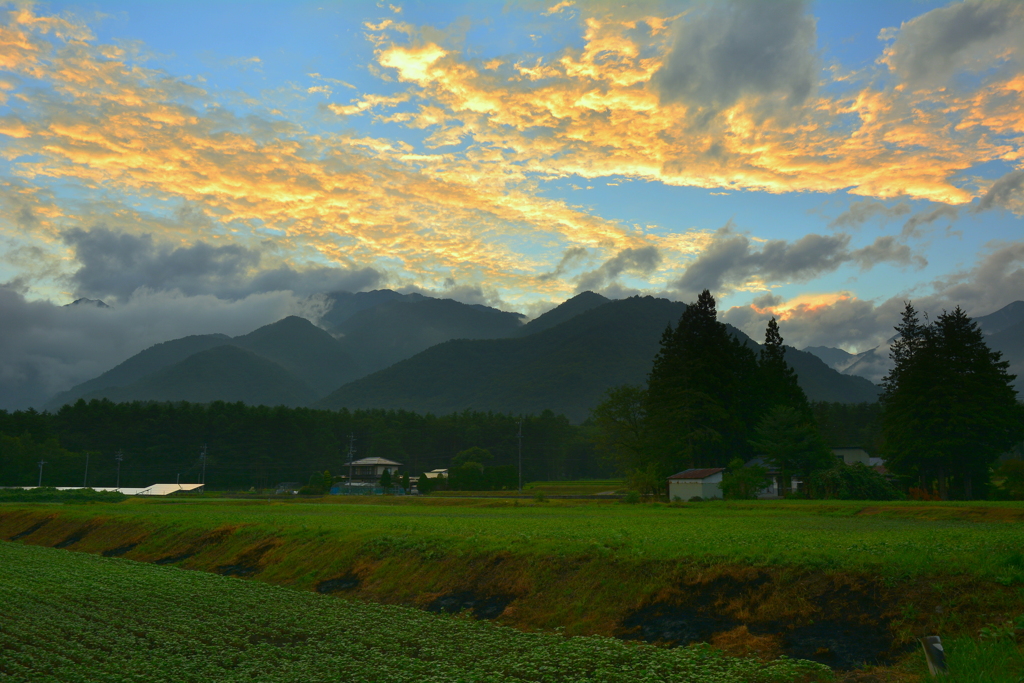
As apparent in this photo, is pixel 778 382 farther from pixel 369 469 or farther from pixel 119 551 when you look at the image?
pixel 369 469

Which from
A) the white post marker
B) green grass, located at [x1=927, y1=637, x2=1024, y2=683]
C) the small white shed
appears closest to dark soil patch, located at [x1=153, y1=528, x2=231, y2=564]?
the white post marker

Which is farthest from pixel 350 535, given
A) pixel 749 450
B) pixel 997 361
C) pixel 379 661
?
pixel 997 361

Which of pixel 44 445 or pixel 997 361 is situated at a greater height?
pixel 997 361

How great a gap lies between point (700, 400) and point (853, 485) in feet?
70.7

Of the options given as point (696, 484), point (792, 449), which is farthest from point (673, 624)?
point (792, 449)

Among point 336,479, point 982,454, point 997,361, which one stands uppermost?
point 997,361

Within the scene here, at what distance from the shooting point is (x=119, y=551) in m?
43.1

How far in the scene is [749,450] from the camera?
86938 mm

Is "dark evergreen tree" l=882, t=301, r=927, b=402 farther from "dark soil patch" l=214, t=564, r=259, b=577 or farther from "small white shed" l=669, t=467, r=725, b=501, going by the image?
"dark soil patch" l=214, t=564, r=259, b=577

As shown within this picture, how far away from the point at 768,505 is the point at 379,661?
47.9 meters

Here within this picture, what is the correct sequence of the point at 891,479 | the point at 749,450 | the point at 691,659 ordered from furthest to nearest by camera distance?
the point at 749,450, the point at 891,479, the point at 691,659

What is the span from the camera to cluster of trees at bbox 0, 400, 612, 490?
14462 centimetres

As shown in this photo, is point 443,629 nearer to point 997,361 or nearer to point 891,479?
point 891,479

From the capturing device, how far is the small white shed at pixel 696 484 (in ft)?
242
